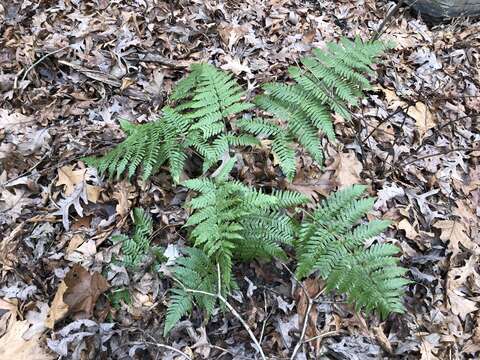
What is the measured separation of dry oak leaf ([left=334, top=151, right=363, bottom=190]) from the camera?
3402 mm

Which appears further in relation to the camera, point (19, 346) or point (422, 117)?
point (422, 117)

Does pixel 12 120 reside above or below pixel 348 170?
below

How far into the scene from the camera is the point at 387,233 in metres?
3.31

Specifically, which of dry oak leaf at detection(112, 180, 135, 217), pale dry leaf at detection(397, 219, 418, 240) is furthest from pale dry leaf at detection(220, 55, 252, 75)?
pale dry leaf at detection(397, 219, 418, 240)

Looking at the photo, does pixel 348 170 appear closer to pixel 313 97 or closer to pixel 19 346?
pixel 313 97

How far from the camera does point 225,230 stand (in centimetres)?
252

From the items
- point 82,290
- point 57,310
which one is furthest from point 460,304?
point 57,310

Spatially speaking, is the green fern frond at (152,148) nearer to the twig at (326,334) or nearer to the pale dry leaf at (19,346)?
the pale dry leaf at (19,346)

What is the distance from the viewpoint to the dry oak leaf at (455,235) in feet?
11.0

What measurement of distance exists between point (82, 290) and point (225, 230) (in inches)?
38.4

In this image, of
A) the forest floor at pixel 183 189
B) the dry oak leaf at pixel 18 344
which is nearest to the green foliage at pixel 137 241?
the forest floor at pixel 183 189

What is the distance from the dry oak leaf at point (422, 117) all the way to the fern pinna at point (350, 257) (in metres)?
1.68

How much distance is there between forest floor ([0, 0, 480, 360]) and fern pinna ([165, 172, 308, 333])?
0.23 meters

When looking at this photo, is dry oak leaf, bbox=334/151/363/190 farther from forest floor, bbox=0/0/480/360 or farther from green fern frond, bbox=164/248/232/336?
green fern frond, bbox=164/248/232/336
